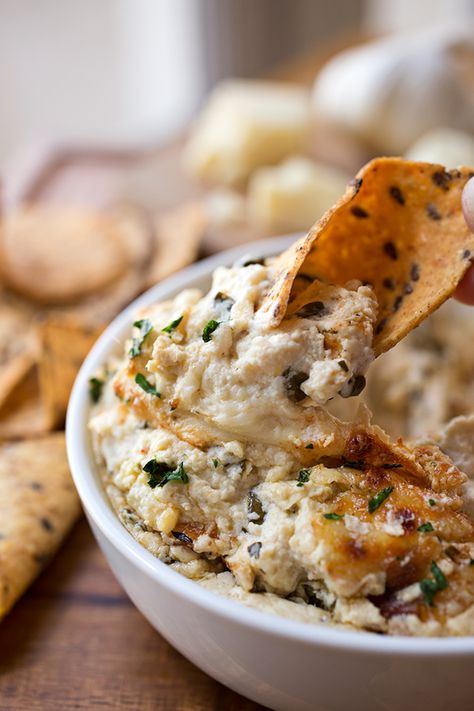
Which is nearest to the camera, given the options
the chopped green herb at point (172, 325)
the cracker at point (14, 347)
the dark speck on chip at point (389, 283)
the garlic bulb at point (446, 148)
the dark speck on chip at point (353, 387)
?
the dark speck on chip at point (353, 387)

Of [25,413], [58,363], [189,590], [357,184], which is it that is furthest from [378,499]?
[25,413]

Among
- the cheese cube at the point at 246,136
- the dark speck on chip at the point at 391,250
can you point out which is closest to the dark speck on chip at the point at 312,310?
the dark speck on chip at the point at 391,250

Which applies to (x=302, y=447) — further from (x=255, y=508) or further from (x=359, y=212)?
(x=359, y=212)

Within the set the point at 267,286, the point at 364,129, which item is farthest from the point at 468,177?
the point at 364,129

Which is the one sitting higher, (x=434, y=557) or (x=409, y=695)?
(x=434, y=557)

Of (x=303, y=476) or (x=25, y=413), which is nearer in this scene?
(x=303, y=476)

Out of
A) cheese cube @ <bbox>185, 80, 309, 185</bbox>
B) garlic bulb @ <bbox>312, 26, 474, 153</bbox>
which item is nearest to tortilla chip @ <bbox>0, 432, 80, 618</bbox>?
cheese cube @ <bbox>185, 80, 309, 185</bbox>

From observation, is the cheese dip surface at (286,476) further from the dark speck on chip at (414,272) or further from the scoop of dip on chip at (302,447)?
the dark speck on chip at (414,272)

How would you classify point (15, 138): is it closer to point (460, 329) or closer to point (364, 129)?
point (364, 129)
